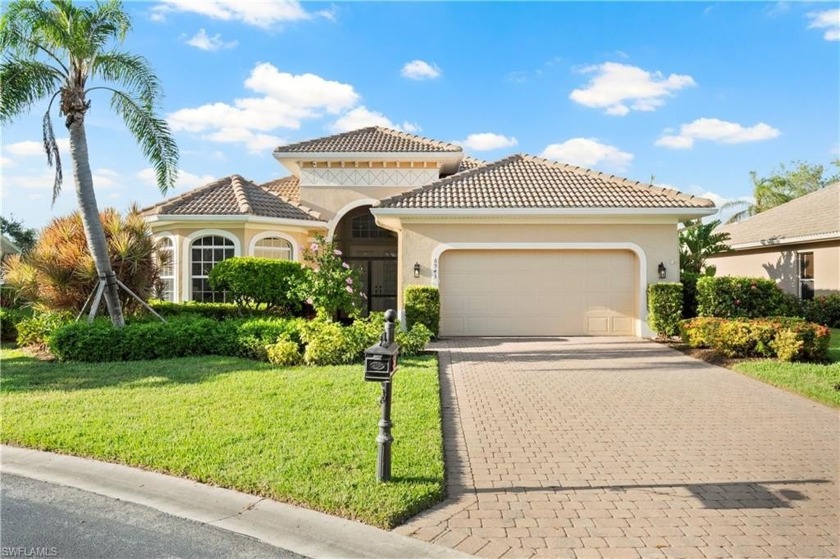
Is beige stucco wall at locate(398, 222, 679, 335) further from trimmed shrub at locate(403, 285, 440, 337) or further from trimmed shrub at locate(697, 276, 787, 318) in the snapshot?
trimmed shrub at locate(697, 276, 787, 318)

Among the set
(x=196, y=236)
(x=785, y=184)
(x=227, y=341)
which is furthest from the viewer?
(x=785, y=184)

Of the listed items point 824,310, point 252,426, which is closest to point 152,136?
point 252,426

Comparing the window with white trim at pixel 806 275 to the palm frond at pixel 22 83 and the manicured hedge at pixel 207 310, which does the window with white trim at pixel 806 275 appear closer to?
the manicured hedge at pixel 207 310

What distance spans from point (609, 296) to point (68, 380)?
13024 millimetres

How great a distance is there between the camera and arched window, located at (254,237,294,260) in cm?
1745

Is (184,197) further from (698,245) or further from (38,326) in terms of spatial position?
(698,245)

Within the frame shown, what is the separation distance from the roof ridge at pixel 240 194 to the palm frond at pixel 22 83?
5.74 meters

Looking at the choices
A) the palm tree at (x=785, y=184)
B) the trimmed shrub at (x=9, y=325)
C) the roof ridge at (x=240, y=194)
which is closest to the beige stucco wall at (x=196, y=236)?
the roof ridge at (x=240, y=194)

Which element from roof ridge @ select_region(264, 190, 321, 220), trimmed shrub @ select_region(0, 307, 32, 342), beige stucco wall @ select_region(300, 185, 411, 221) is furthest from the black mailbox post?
beige stucco wall @ select_region(300, 185, 411, 221)

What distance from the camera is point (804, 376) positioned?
9.47m

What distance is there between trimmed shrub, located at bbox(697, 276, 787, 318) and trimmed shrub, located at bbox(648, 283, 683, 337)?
594mm

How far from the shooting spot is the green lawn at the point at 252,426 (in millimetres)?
4840

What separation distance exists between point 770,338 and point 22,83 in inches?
688

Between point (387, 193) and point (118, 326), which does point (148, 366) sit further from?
point (387, 193)
